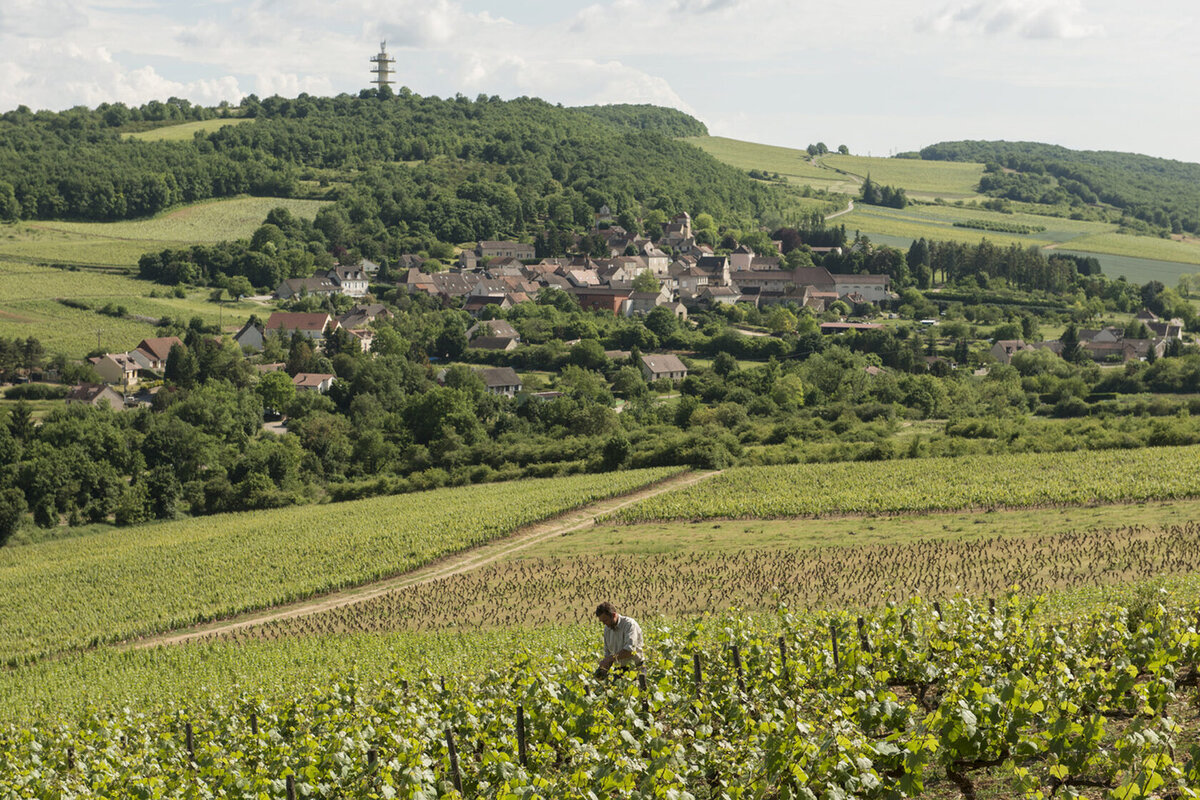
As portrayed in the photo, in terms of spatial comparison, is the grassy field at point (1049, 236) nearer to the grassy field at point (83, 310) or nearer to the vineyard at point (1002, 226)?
the vineyard at point (1002, 226)

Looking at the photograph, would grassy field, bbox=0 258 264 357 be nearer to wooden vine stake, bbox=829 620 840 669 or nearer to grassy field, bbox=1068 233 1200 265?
wooden vine stake, bbox=829 620 840 669

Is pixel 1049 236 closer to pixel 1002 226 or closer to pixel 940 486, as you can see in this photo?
pixel 1002 226

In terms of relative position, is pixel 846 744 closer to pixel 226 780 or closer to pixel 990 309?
pixel 226 780

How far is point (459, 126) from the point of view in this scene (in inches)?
7411

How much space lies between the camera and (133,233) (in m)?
129

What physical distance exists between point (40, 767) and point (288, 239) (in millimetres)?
116735

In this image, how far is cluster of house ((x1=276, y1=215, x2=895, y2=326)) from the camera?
A: 359 ft

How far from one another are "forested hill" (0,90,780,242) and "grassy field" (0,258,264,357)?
30.4 meters

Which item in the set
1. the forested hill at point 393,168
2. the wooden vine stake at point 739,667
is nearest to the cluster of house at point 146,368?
the forested hill at point 393,168

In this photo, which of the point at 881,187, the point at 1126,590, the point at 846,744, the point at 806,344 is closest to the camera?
the point at 846,744

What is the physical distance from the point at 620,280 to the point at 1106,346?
50147mm

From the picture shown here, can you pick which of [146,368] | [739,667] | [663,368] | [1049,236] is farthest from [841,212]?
[739,667]

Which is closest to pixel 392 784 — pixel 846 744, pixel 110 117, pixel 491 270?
pixel 846 744

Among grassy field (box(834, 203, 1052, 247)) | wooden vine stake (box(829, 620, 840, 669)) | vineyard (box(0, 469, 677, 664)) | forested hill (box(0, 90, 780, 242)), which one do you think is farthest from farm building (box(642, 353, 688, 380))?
wooden vine stake (box(829, 620, 840, 669))
